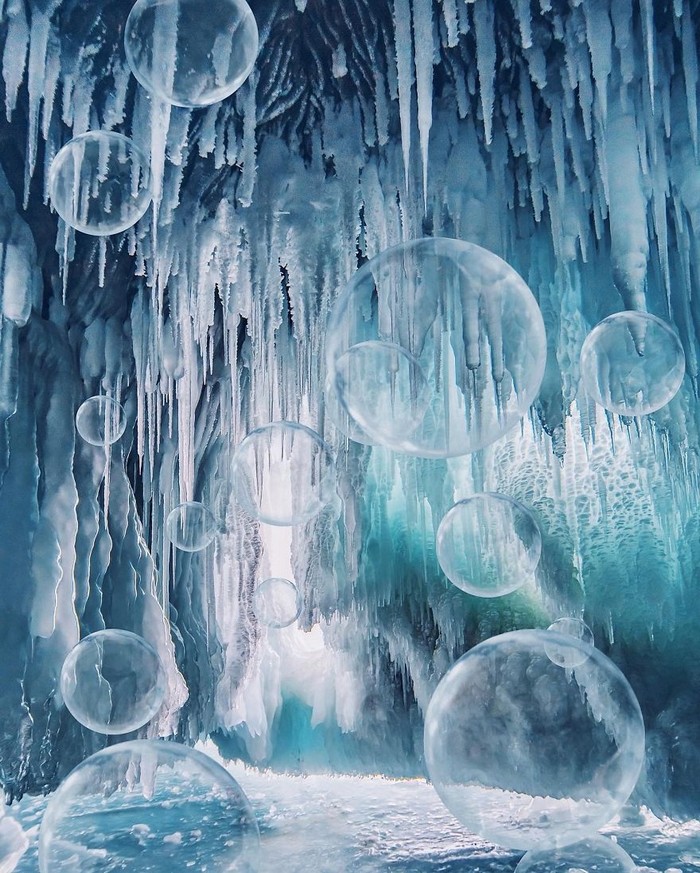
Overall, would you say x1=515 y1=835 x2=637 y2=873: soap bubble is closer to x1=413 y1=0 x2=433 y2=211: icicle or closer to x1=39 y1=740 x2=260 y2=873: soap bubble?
x1=39 y1=740 x2=260 y2=873: soap bubble

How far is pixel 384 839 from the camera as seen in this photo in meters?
5.50

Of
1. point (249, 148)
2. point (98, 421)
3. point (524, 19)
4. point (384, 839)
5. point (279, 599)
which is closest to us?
point (524, 19)

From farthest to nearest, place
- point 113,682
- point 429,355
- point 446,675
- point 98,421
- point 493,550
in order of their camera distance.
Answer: point 493,550 < point 98,421 < point 113,682 < point 429,355 < point 446,675

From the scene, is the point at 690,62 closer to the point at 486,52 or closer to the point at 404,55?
the point at 486,52

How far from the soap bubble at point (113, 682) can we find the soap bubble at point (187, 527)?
1.51m

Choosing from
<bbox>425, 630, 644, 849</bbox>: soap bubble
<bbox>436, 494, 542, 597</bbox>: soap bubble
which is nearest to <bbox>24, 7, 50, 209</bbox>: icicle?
<bbox>436, 494, 542, 597</bbox>: soap bubble

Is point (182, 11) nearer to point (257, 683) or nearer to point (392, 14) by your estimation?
point (392, 14)

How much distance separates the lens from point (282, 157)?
471 cm

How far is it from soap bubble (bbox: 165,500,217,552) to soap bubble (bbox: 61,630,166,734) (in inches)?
59.5

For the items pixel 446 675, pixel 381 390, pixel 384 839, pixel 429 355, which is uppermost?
pixel 429 355

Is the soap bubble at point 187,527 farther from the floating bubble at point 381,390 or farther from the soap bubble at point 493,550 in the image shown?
the floating bubble at point 381,390

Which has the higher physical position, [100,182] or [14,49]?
[14,49]

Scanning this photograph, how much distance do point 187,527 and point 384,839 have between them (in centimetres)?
283

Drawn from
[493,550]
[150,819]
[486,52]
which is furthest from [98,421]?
[150,819]
